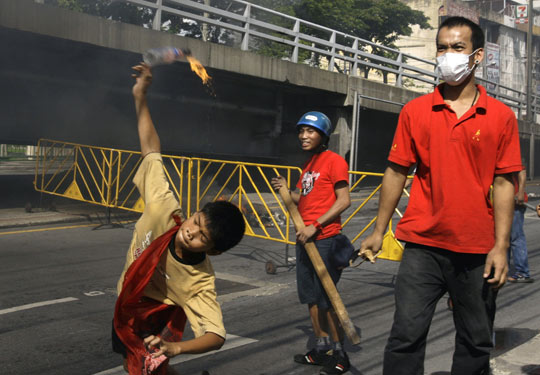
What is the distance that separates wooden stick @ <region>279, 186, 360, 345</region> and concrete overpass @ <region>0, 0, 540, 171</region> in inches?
339

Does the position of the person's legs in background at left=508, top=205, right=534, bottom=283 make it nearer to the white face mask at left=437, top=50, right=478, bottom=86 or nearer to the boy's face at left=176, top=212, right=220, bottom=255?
the white face mask at left=437, top=50, right=478, bottom=86

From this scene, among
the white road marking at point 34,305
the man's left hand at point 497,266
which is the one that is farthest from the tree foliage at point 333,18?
the man's left hand at point 497,266

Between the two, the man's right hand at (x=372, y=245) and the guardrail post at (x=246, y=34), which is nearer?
the man's right hand at (x=372, y=245)

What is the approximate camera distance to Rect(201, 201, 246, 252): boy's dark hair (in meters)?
2.82

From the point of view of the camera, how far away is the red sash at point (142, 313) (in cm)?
289

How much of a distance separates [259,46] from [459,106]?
29834 mm

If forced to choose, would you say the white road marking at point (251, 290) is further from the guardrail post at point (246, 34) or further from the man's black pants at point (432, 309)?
the guardrail post at point (246, 34)

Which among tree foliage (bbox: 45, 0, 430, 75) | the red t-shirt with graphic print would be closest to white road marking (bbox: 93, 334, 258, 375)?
the red t-shirt with graphic print

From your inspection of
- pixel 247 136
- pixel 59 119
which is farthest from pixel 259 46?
pixel 59 119

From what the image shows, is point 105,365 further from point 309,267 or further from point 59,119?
point 59,119

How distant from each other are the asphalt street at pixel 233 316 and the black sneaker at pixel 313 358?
80mm

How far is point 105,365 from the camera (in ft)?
16.0

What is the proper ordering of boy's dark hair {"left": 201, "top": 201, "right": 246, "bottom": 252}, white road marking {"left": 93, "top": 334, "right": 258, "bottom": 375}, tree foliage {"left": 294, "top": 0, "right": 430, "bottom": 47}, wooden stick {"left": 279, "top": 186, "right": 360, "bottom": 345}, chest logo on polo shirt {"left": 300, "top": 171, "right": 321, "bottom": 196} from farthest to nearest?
tree foliage {"left": 294, "top": 0, "right": 430, "bottom": 47} < chest logo on polo shirt {"left": 300, "top": 171, "right": 321, "bottom": 196} < white road marking {"left": 93, "top": 334, "right": 258, "bottom": 375} < wooden stick {"left": 279, "top": 186, "right": 360, "bottom": 345} < boy's dark hair {"left": 201, "top": 201, "right": 246, "bottom": 252}

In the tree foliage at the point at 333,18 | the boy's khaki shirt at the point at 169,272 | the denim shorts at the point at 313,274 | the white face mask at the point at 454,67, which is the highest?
the tree foliage at the point at 333,18
